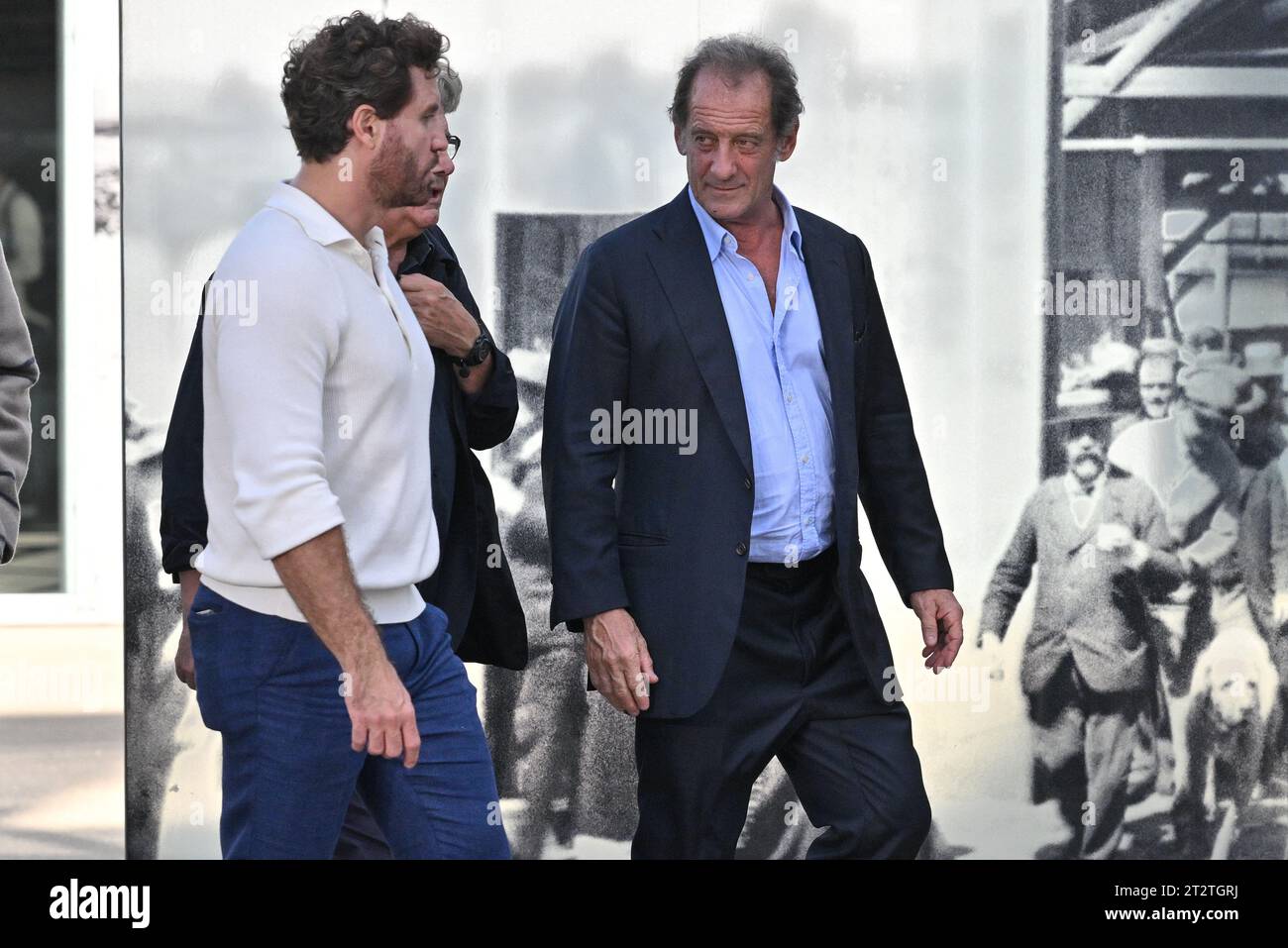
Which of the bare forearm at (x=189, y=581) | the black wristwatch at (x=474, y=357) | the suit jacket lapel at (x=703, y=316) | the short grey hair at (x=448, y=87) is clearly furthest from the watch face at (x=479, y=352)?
the bare forearm at (x=189, y=581)

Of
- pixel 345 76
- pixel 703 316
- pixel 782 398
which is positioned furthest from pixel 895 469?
pixel 345 76

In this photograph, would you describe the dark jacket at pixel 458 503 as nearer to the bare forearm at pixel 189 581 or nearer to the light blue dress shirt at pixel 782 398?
the bare forearm at pixel 189 581

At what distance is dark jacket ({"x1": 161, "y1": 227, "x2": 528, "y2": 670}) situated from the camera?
406 centimetres

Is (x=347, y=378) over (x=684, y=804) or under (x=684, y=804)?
over

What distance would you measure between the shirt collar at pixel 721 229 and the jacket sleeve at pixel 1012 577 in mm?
1245

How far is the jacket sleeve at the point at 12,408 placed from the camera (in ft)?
11.4

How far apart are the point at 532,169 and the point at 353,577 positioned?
6.49 feet

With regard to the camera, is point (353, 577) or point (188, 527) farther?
point (188, 527)

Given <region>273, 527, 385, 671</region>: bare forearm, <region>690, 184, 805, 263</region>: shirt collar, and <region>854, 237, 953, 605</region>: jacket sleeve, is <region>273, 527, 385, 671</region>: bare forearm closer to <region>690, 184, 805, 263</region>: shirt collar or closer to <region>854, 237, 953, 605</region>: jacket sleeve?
<region>690, 184, 805, 263</region>: shirt collar
